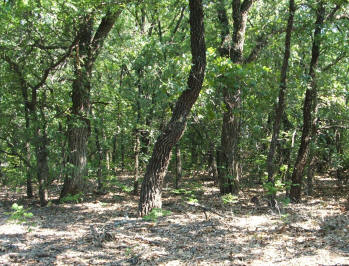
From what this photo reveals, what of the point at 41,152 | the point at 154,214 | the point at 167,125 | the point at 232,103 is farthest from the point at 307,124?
the point at 41,152

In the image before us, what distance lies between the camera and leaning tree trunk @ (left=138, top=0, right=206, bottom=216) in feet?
21.7

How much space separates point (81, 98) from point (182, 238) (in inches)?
221

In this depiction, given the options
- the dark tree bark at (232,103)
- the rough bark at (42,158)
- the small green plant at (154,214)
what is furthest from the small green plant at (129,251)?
the dark tree bark at (232,103)

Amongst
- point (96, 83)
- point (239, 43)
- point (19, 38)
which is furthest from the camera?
point (96, 83)

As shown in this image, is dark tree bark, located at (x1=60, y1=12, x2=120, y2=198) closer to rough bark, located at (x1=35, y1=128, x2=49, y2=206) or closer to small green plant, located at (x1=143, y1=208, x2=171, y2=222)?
rough bark, located at (x1=35, y1=128, x2=49, y2=206)

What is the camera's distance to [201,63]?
6730 millimetres

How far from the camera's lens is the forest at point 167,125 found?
5559mm

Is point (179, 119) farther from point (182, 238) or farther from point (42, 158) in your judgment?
point (42, 158)

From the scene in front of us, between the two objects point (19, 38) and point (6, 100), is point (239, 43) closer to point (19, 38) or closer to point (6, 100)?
point (19, 38)

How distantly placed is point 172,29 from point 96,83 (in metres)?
4.10

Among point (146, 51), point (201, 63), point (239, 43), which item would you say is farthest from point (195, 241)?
point (239, 43)

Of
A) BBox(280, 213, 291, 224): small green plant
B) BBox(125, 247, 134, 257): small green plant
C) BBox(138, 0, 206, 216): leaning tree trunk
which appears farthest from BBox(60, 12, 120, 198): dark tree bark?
BBox(280, 213, 291, 224): small green plant

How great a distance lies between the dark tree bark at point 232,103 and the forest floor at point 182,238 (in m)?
1.32

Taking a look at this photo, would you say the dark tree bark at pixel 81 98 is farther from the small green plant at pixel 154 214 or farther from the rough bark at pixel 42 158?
the small green plant at pixel 154 214
